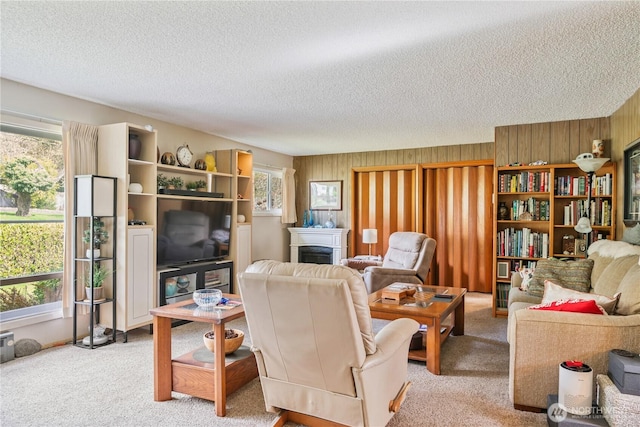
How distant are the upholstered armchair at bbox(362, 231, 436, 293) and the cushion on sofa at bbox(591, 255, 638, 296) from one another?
203 cm

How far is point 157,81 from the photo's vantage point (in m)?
3.34

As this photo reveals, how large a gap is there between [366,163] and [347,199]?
72cm

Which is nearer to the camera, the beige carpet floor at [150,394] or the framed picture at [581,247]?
the beige carpet floor at [150,394]

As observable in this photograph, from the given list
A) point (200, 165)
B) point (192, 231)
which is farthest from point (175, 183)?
point (192, 231)

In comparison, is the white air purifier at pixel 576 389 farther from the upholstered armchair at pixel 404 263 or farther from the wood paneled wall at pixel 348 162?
the wood paneled wall at pixel 348 162

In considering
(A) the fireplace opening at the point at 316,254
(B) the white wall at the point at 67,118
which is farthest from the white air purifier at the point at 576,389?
(A) the fireplace opening at the point at 316,254

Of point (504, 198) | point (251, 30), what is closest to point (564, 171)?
point (504, 198)

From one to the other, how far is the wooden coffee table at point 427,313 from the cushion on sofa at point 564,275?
67 centimetres

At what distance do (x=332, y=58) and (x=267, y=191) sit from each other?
14.0ft

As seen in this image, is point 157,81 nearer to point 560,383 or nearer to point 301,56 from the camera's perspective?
point 301,56

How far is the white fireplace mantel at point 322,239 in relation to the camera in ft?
22.9

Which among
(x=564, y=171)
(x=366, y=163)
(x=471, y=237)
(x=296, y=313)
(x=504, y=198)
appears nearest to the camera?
(x=296, y=313)

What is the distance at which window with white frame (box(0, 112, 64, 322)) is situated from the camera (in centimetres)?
340

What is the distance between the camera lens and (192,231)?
4.77m
